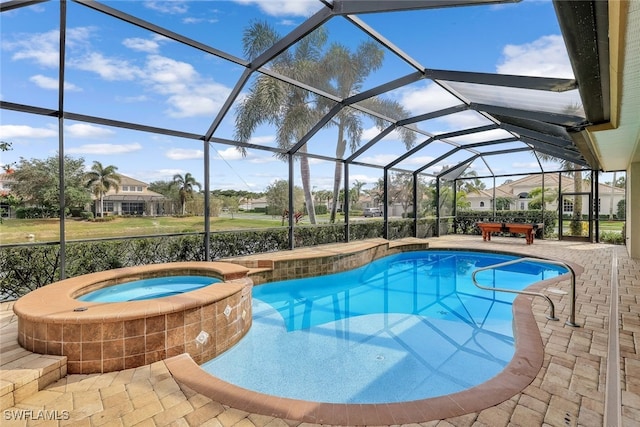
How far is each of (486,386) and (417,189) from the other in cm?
1257

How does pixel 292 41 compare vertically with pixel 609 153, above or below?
above

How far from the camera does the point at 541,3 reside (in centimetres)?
331

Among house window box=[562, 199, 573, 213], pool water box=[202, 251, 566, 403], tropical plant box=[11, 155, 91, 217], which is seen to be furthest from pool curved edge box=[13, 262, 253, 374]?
house window box=[562, 199, 573, 213]

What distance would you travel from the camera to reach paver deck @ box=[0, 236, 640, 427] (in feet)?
7.48

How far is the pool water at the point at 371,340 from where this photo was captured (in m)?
3.51

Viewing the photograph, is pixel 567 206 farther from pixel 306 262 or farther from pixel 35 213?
pixel 35 213

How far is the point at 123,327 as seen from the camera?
10.7 ft

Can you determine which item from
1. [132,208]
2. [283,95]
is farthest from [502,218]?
[132,208]

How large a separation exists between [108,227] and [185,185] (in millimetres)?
2031

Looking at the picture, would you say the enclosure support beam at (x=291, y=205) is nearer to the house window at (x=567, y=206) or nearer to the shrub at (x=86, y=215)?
the shrub at (x=86, y=215)

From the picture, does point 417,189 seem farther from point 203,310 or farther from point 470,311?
point 203,310

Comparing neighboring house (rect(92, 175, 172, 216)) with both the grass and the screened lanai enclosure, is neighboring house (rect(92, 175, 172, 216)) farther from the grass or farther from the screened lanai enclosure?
the grass

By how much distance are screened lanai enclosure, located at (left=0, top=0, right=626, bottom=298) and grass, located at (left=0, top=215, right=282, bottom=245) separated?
44 mm

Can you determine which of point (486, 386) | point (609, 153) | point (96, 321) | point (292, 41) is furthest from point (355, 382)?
point (609, 153)
